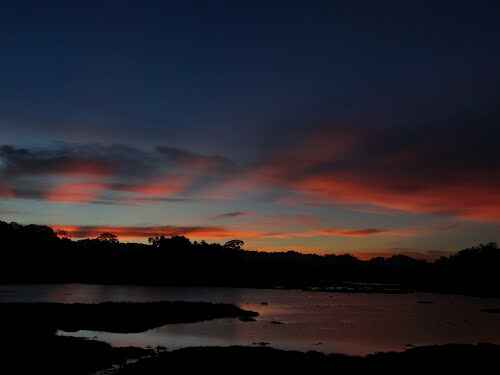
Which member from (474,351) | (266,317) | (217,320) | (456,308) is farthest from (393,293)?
(474,351)

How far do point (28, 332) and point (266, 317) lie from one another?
41.8m

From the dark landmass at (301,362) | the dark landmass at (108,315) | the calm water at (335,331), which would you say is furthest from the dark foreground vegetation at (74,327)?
the dark landmass at (301,362)

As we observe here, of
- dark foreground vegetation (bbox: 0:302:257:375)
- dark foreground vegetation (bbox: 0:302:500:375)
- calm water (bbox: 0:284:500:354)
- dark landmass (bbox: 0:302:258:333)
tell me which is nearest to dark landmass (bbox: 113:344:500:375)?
dark foreground vegetation (bbox: 0:302:500:375)

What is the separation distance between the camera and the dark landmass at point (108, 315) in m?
63.9

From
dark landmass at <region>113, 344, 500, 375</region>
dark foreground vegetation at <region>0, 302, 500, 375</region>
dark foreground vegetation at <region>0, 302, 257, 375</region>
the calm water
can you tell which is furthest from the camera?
the calm water

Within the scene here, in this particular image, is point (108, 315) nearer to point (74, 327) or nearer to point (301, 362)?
point (74, 327)

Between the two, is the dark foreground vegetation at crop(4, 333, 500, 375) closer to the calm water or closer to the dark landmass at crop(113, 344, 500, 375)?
the dark landmass at crop(113, 344, 500, 375)

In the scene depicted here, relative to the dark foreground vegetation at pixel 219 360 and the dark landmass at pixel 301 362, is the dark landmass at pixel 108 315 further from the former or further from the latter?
the dark landmass at pixel 301 362

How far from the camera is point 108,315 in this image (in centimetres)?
7581

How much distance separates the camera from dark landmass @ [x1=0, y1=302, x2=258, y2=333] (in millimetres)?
63875

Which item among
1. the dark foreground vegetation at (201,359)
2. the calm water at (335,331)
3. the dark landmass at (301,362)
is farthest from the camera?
the calm water at (335,331)

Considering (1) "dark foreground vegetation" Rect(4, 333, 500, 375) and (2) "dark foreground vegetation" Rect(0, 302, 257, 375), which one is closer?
(1) "dark foreground vegetation" Rect(4, 333, 500, 375)

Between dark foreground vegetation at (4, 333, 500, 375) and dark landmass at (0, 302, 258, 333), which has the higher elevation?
dark landmass at (0, 302, 258, 333)

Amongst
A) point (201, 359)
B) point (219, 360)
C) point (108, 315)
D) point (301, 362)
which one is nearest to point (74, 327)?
point (108, 315)
